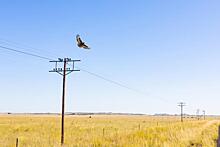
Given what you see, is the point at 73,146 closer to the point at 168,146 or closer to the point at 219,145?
the point at 168,146

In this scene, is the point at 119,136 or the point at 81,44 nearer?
the point at 81,44

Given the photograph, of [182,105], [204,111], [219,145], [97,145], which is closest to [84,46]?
[97,145]

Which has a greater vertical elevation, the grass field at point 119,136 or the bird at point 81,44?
the bird at point 81,44

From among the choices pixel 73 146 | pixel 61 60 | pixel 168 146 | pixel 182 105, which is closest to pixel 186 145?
pixel 168 146

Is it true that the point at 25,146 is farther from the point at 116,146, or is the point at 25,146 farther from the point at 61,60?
the point at 61,60

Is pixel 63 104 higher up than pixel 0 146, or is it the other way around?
pixel 63 104

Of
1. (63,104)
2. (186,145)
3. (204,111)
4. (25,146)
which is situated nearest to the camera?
(186,145)

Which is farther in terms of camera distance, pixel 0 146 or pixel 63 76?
pixel 63 76

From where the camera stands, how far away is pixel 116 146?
18312 mm

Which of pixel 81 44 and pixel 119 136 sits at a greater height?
pixel 81 44

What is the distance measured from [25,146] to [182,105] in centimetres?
7973

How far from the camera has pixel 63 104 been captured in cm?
2550

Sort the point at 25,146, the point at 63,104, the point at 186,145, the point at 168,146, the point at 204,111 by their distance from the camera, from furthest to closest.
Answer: the point at 204,111 → the point at 63,104 → the point at 25,146 → the point at 186,145 → the point at 168,146

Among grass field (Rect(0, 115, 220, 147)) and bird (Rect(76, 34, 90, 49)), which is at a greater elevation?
bird (Rect(76, 34, 90, 49))
